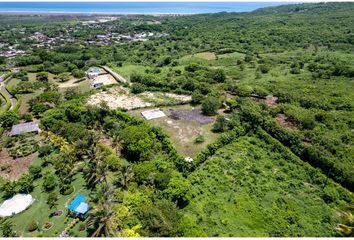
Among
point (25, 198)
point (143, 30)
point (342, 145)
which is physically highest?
point (342, 145)

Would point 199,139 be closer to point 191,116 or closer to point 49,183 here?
point 191,116

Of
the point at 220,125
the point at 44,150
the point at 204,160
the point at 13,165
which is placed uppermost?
the point at 220,125

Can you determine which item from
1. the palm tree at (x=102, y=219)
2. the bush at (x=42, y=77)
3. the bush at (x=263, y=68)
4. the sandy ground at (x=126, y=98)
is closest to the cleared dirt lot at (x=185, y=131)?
the sandy ground at (x=126, y=98)

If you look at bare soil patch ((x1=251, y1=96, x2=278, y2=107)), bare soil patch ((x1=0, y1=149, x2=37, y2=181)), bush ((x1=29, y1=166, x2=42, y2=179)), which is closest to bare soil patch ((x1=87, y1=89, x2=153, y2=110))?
bare soil patch ((x1=0, y1=149, x2=37, y2=181))

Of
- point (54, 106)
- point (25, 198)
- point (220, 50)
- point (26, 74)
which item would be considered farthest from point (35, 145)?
point (220, 50)

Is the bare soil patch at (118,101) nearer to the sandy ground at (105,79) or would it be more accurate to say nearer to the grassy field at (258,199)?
the sandy ground at (105,79)

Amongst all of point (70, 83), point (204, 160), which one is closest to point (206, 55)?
point (70, 83)

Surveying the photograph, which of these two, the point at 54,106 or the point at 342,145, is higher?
the point at 342,145

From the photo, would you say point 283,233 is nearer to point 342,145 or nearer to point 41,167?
point 342,145
